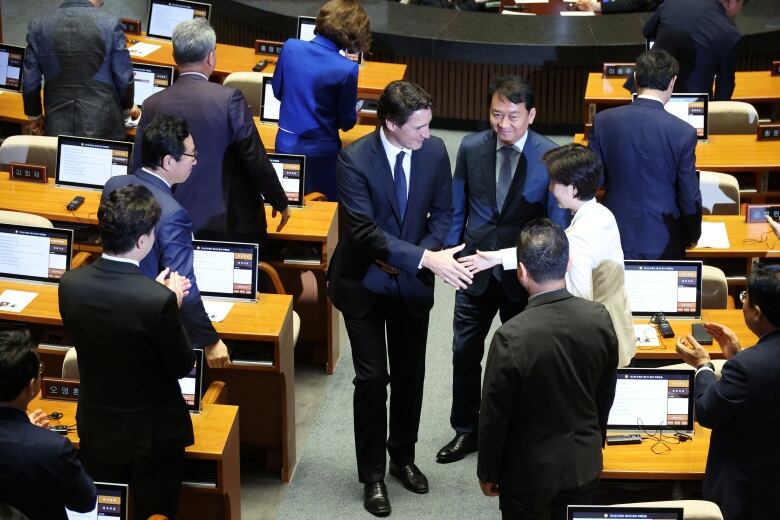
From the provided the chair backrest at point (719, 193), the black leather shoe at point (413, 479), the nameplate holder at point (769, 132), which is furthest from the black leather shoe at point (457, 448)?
the nameplate holder at point (769, 132)

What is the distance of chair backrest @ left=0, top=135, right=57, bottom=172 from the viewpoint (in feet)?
21.5

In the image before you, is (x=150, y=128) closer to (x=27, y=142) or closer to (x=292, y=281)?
(x=292, y=281)

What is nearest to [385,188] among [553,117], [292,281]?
[292,281]

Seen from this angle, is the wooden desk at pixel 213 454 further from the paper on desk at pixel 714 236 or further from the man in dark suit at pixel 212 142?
the paper on desk at pixel 714 236

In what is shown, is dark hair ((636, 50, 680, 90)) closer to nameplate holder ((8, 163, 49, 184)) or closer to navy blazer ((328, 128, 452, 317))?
navy blazer ((328, 128, 452, 317))

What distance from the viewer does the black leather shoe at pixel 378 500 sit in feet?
16.2

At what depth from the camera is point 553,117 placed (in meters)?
9.17

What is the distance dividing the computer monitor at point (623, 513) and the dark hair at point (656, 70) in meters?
2.50

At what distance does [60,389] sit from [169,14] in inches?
184

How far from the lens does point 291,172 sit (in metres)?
6.11

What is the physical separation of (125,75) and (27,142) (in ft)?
2.14

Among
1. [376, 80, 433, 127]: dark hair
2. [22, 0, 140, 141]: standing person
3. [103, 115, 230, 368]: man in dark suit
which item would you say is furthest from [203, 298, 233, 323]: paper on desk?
[22, 0, 140, 141]: standing person

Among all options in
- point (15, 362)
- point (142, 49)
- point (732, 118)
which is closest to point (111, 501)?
point (15, 362)

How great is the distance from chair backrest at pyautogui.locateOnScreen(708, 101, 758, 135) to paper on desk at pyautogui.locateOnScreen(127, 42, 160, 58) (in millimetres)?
3858
